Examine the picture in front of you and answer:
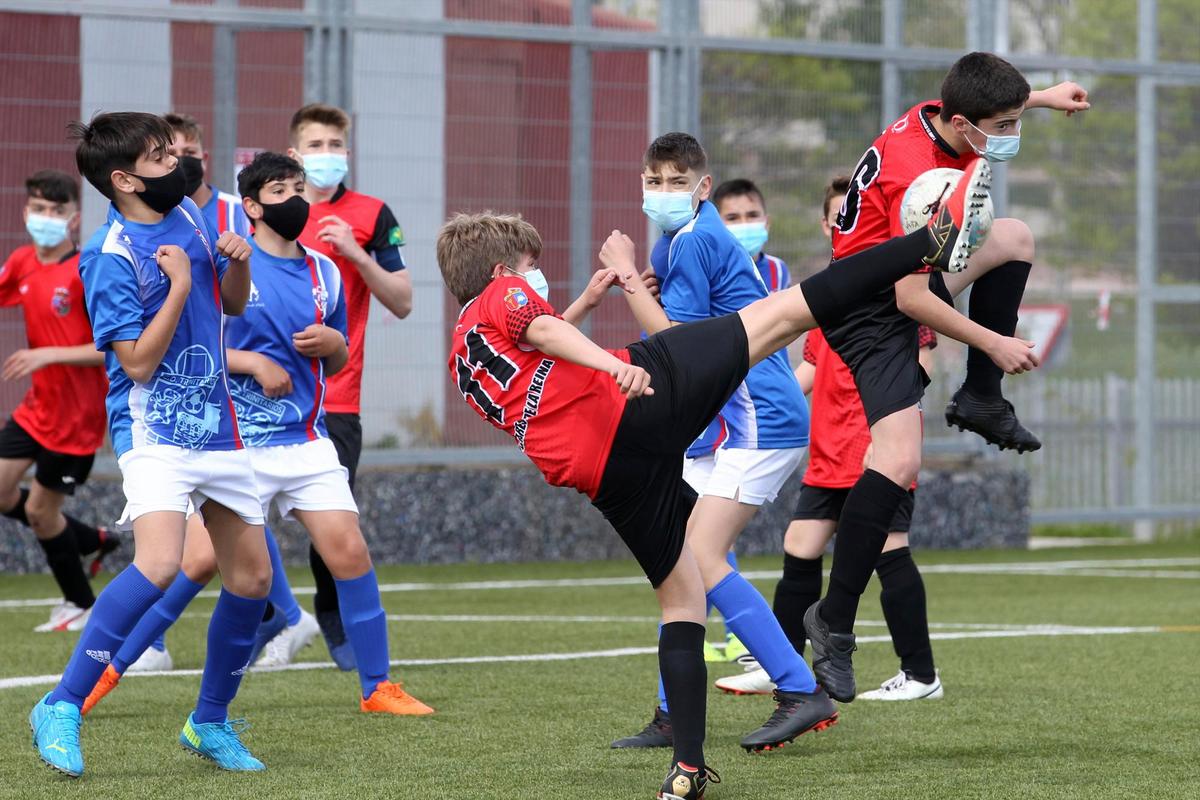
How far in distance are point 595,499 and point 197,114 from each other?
7761 mm

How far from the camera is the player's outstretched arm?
4.07 metres

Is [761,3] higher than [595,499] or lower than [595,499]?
higher

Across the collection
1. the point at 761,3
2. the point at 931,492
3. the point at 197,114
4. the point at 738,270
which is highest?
the point at 761,3

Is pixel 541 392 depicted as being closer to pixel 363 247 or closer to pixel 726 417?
pixel 726 417

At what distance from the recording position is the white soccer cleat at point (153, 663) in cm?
696

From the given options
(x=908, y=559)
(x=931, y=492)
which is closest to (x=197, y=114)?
(x=931, y=492)

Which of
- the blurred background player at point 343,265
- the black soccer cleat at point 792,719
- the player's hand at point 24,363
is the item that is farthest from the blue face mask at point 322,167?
the black soccer cleat at point 792,719

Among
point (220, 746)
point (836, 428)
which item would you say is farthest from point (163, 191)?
point (836, 428)

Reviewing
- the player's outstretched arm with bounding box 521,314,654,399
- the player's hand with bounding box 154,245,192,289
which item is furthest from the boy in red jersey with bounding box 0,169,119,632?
the player's outstretched arm with bounding box 521,314,654,399

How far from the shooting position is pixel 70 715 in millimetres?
4738

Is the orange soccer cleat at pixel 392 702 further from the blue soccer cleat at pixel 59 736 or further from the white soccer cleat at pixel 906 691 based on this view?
the white soccer cleat at pixel 906 691

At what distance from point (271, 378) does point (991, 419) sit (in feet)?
7.58

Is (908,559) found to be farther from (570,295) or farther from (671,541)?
(570,295)

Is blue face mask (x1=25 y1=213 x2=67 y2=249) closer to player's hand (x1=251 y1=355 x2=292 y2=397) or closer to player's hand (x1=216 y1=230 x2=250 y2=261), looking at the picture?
player's hand (x1=251 y1=355 x2=292 y2=397)
